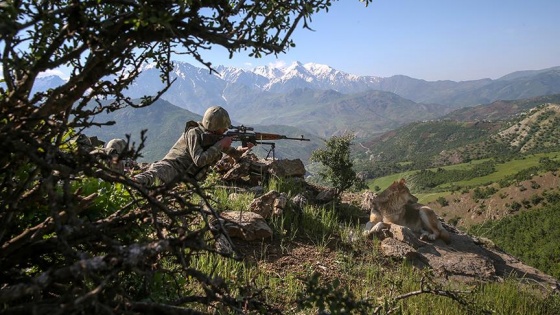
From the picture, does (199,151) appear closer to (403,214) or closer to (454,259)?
(403,214)

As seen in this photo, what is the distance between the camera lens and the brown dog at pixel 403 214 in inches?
309

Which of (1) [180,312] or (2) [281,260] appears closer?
(1) [180,312]

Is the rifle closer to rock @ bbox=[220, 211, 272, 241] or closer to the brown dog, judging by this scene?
rock @ bbox=[220, 211, 272, 241]

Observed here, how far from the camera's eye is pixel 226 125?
657cm

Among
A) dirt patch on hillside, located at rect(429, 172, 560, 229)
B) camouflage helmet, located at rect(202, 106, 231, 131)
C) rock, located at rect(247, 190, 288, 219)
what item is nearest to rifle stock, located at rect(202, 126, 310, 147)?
camouflage helmet, located at rect(202, 106, 231, 131)

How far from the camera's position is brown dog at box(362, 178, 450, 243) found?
784 cm

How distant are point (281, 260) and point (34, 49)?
4151 millimetres

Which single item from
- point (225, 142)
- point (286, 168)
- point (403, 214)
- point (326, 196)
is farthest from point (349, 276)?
point (286, 168)

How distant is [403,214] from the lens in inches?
320

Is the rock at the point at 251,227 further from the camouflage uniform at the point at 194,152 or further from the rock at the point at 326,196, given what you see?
the rock at the point at 326,196

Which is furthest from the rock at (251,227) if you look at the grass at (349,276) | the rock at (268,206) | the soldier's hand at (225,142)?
the soldier's hand at (225,142)

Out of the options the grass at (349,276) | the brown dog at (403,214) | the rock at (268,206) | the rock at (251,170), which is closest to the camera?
the grass at (349,276)

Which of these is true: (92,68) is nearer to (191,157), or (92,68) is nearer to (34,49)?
(34,49)

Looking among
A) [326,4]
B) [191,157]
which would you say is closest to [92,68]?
[326,4]
